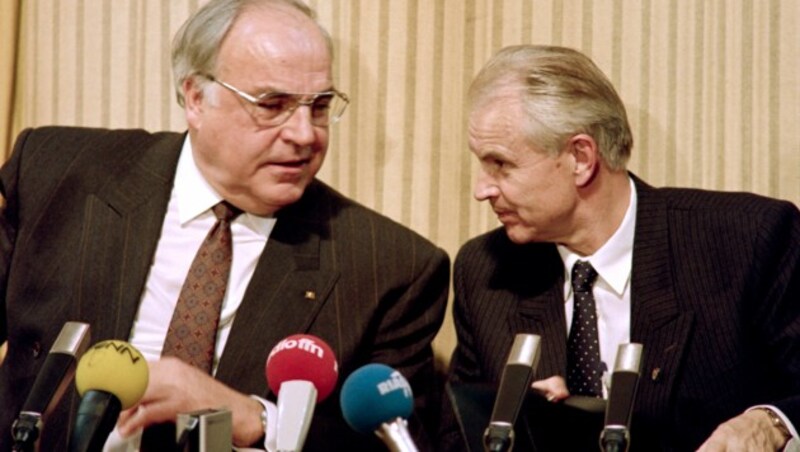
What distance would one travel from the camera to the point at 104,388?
1.99 meters

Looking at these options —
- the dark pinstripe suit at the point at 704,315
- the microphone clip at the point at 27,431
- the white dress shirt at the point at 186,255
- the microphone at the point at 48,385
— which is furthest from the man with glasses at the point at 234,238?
the microphone clip at the point at 27,431

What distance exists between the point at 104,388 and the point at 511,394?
609 millimetres

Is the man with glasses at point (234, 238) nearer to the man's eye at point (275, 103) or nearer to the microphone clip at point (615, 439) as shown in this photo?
the man's eye at point (275, 103)

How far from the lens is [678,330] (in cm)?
285

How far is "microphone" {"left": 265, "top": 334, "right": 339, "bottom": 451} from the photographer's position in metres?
1.84

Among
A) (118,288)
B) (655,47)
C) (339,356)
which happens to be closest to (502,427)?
(339,356)

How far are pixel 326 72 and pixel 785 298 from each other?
3.76 ft

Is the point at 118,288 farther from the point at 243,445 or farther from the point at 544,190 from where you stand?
the point at 544,190

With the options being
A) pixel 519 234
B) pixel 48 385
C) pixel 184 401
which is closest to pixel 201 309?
pixel 184 401

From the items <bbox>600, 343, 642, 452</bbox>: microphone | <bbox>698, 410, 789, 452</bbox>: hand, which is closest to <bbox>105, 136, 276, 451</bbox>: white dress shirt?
<bbox>698, 410, 789, 452</bbox>: hand

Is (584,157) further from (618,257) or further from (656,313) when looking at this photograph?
(656,313)

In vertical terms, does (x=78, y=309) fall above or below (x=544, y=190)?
below

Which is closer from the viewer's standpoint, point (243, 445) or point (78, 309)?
point (243, 445)

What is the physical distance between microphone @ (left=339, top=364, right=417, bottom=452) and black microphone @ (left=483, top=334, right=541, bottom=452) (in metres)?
0.14
